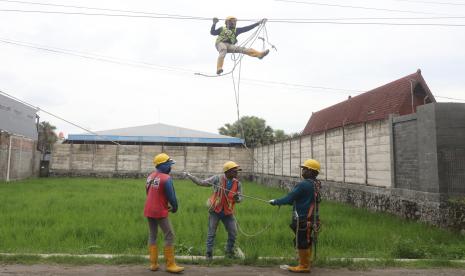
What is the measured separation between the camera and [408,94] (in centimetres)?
2130

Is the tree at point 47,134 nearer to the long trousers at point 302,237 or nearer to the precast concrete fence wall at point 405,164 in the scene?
the precast concrete fence wall at point 405,164

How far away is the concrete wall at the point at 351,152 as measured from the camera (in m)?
12.3

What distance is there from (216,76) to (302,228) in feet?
12.7

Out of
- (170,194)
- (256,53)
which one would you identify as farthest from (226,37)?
(170,194)

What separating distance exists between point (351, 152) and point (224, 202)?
9.12 meters

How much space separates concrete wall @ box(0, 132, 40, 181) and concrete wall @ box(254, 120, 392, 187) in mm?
16535

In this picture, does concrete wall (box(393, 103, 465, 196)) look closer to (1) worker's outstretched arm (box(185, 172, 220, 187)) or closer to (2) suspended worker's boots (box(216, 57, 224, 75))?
(2) suspended worker's boots (box(216, 57, 224, 75))

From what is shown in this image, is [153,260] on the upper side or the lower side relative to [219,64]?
lower

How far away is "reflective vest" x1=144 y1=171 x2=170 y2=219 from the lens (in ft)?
19.6

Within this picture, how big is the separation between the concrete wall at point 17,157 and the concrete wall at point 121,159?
5.68ft

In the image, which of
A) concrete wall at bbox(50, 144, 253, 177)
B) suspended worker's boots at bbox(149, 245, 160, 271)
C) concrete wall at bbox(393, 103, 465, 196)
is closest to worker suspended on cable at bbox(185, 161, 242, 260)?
suspended worker's boots at bbox(149, 245, 160, 271)

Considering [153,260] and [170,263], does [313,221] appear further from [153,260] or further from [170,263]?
[153,260]

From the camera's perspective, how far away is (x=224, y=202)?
6.53 meters

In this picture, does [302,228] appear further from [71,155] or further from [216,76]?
[71,155]
